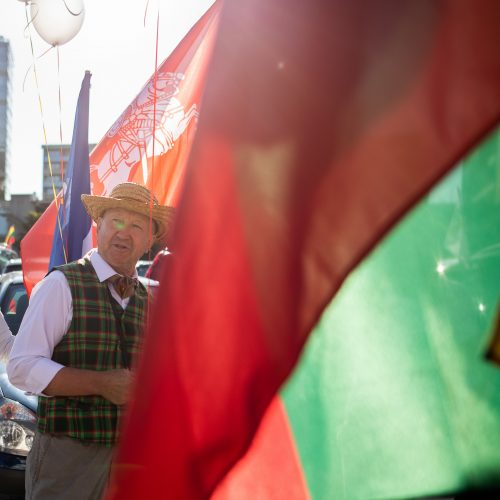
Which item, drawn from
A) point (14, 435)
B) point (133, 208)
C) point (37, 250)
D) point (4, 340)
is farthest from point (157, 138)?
point (14, 435)

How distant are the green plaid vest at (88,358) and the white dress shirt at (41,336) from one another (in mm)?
34

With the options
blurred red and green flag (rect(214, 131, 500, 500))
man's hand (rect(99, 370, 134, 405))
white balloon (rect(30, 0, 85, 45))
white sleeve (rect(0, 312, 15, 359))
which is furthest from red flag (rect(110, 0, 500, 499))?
white balloon (rect(30, 0, 85, 45))

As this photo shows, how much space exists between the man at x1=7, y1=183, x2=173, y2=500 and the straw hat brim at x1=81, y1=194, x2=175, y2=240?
13.1 inches

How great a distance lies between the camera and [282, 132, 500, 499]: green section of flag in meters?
1.28

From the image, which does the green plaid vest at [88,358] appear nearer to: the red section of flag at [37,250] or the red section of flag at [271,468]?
the red section of flag at [271,468]

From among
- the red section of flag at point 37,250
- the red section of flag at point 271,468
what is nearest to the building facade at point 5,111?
the red section of flag at point 37,250

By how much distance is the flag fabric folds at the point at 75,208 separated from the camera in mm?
4422

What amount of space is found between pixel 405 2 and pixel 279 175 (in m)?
0.32

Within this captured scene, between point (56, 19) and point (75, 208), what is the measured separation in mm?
1085

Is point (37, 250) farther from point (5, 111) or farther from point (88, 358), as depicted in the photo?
point (5, 111)

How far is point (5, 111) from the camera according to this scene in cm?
3391

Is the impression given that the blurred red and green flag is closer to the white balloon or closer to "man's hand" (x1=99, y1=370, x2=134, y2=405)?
"man's hand" (x1=99, y1=370, x2=134, y2=405)

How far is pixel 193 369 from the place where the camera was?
3.62ft

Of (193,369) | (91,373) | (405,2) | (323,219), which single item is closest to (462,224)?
(323,219)
